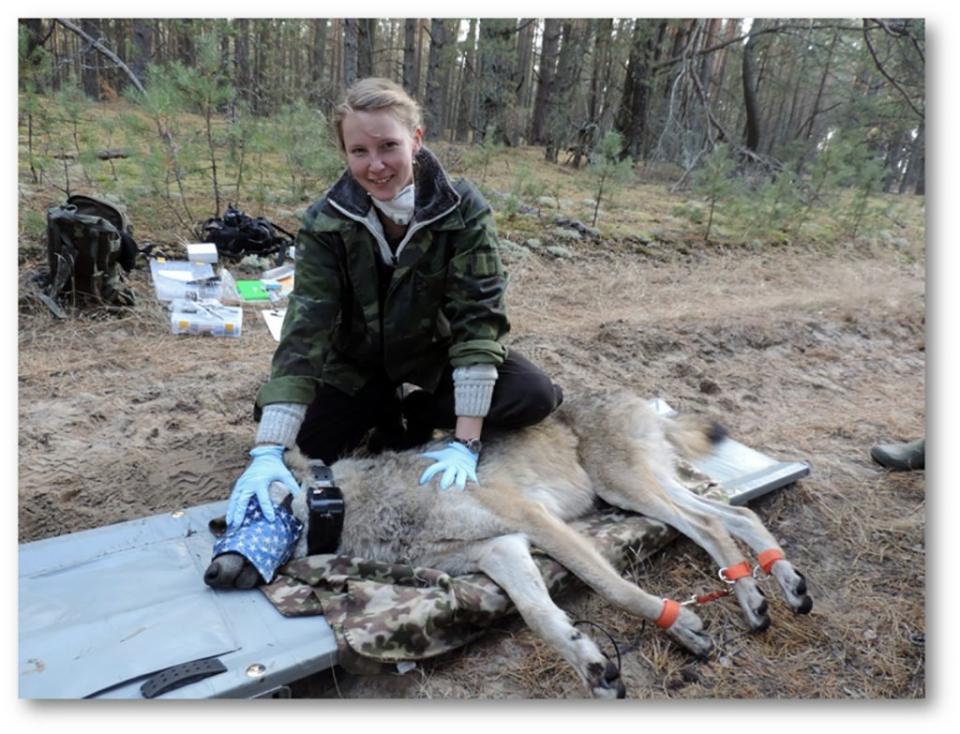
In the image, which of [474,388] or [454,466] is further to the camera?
[474,388]

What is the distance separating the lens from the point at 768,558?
109 inches

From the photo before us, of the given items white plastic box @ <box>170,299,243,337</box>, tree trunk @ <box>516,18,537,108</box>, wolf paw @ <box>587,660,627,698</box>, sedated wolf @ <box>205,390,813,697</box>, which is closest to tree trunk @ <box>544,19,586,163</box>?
tree trunk @ <box>516,18,537,108</box>

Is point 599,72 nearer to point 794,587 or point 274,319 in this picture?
point 274,319

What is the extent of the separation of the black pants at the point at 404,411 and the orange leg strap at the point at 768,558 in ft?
3.92

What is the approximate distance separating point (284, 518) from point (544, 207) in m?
8.24

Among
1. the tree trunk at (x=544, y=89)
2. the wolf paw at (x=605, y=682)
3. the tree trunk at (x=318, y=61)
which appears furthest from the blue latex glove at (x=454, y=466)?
the tree trunk at (x=318, y=61)

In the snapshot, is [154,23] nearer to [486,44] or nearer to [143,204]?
[143,204]

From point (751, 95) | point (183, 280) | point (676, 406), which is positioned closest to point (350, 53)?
point (183, 280)

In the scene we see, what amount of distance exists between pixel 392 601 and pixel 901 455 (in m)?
3.12

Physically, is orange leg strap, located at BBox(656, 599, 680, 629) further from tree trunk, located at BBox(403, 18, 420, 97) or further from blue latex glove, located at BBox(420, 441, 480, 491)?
tree trunk, located at BBox(403, 18, 420, 97)

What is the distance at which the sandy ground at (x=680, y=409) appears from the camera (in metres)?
2.41

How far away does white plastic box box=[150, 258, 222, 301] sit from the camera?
19.5 feet

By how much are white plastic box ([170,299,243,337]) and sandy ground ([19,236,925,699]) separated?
0.10 m

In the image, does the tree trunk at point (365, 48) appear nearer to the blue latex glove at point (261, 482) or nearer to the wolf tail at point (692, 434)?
the wolf tail at point (692, 434)
